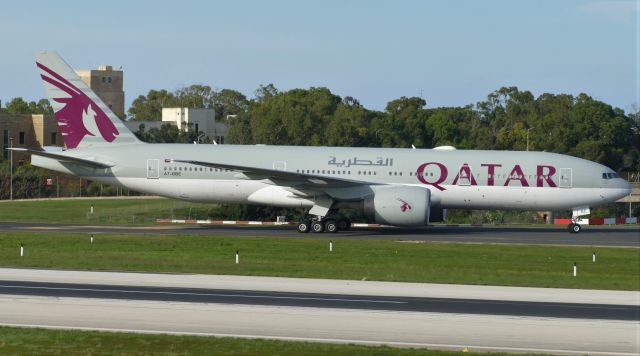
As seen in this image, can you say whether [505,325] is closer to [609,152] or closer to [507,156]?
[507,156]

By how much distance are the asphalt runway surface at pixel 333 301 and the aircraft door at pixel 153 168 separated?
2063 centimetres

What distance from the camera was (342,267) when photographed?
3428 centimetres

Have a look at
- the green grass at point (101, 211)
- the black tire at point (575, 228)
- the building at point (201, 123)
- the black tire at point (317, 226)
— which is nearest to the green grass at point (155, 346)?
the black tire at point (317, 226)

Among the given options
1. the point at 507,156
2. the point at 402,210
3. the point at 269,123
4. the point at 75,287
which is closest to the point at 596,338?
the point at 75,287

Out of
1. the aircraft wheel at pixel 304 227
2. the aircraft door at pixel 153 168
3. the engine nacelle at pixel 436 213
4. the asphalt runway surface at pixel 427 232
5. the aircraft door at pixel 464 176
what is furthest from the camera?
the aircraft door at pixel 153 168

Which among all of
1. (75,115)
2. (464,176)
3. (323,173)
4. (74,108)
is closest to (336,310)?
(464,176)

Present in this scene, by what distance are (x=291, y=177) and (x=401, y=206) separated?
16.8 ft

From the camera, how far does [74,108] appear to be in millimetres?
50156

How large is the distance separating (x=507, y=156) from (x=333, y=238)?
975 centimetres

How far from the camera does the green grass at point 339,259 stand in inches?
1273

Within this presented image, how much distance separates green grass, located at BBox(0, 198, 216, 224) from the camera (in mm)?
58906

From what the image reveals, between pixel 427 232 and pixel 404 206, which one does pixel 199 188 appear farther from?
pixel 427 232

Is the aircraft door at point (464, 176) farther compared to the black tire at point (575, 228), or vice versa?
the black tire at point (575, 228)

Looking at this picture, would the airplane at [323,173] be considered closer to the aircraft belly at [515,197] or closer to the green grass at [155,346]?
the aircraft belly at [515,197]
